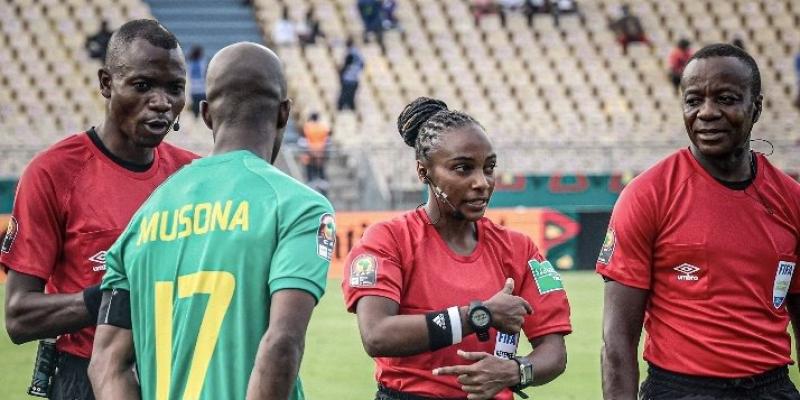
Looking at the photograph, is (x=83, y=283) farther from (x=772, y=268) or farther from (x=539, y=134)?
(x=539, y=134)

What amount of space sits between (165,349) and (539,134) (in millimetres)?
23644

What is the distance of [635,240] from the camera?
4988 millimetres

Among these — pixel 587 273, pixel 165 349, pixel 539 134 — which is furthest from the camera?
pixel 539 134

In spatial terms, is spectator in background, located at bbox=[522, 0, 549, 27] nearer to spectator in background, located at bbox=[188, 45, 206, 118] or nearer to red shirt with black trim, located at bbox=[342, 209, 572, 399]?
spectator in background, located at bbox=[188, 45, 206, 118]

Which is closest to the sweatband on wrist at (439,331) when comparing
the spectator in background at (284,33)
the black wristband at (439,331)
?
the black wristband at (439,331)

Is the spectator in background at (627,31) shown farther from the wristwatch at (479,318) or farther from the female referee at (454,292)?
the wristwatch at (479,318)

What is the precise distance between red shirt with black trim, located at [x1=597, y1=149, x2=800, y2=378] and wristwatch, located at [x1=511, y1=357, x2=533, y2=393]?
1.85 feet

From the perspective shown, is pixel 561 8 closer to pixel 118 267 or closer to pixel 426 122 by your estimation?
pixel 426 122

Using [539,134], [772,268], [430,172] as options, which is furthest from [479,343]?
[539,134]

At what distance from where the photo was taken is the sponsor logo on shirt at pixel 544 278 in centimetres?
493

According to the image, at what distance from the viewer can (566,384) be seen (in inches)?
422

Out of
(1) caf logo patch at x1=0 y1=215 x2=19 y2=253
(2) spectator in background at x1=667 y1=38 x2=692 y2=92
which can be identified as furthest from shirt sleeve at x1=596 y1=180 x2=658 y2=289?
(2) spectator in background at x1=667 y1=38 x2=692 y2=92

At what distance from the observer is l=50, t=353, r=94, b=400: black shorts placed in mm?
4969

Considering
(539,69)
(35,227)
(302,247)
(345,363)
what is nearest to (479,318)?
(302,247)
